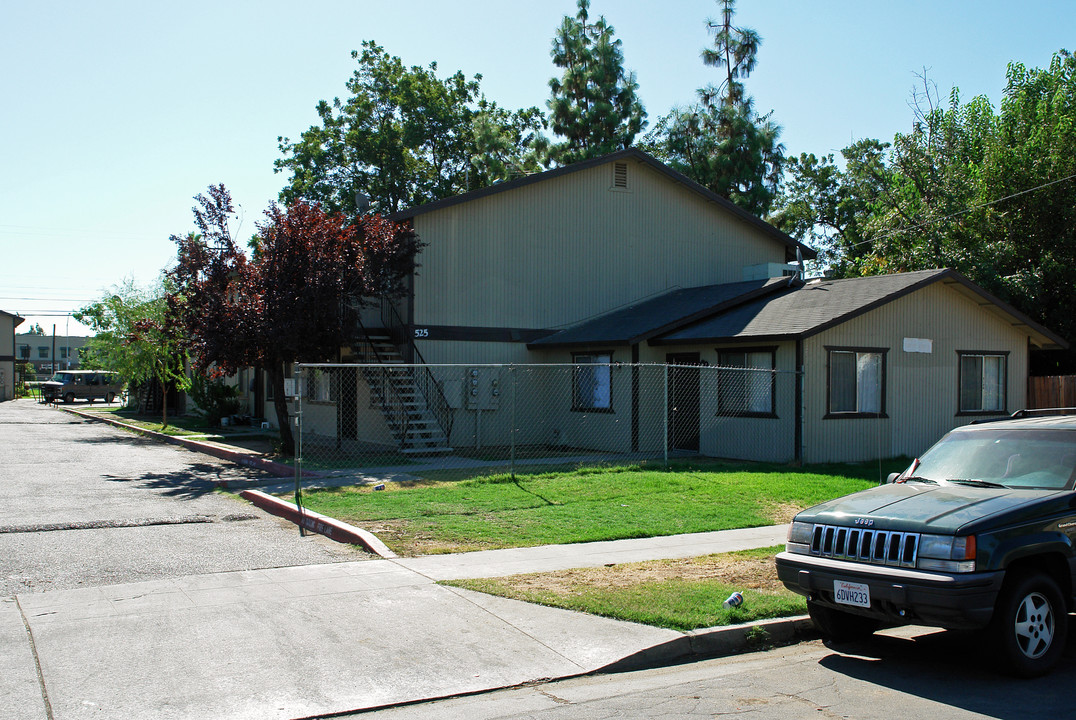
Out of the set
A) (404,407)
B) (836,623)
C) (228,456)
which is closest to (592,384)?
(404,407)

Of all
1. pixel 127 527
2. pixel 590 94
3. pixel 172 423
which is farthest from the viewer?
pixel 590 94

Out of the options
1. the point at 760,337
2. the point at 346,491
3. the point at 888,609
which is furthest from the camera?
the point at 760,337

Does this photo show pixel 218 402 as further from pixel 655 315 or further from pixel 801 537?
pixel 801 537

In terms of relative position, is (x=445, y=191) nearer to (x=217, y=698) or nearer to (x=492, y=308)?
(x=492, y=308)

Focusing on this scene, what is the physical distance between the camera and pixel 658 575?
8.34 m

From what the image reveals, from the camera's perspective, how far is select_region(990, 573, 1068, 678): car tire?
5.65m

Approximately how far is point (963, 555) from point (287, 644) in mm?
4661

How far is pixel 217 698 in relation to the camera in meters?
5.26

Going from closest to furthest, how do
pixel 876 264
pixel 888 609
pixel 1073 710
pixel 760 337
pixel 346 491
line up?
1. pixel 1073 710
2. pixel 888 609
3. pixel 346 491
4. pixel 760 337
5. pixel 876 264

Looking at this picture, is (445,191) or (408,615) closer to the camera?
(408,615)

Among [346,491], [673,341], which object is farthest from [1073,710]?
[673,341]

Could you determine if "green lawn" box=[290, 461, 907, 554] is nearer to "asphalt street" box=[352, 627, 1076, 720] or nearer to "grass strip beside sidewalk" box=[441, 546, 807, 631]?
"grass strip beside sidewalk" box=[441, 546, 807, 631]

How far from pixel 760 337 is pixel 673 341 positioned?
236 cm

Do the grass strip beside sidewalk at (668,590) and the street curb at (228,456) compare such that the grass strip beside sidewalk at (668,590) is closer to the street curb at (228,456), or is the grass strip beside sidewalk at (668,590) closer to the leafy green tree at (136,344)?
the street curb at (228,456)
